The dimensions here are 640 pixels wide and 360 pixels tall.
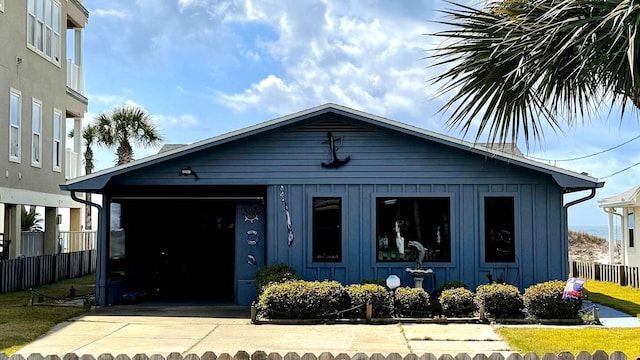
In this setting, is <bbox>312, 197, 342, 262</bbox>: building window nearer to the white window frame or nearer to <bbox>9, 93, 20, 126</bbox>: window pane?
<bbox>9, 93, 20, 126</bbox>: window pane

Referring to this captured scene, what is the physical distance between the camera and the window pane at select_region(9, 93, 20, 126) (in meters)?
19.6

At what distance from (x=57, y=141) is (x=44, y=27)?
3683 mm

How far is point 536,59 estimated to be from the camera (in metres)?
6.03

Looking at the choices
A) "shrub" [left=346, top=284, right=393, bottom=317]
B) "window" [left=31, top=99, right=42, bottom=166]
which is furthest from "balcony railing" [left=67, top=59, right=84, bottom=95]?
"shrub" [left=346, top=284, right=393, bottom=317]

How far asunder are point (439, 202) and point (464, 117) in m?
9.30

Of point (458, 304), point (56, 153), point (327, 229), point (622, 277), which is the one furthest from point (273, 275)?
point (56, 153)

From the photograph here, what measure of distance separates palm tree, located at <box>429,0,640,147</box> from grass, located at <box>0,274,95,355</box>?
24.7 ft

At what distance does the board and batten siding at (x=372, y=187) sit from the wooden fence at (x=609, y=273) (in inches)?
236

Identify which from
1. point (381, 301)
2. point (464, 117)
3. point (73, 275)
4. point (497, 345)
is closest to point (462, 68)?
point (464, 117)

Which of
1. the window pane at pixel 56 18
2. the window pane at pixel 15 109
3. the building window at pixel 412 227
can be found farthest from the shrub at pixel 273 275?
the window pane at pixel 56 18

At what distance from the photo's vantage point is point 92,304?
15.7m

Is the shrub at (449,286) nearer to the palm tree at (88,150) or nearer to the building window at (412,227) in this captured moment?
the building window at (412,227)

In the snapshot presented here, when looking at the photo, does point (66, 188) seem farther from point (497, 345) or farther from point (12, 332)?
Answer: point (497, 345)

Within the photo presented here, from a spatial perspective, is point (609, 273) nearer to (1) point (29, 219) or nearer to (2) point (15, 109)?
(2) point (15, 109)
